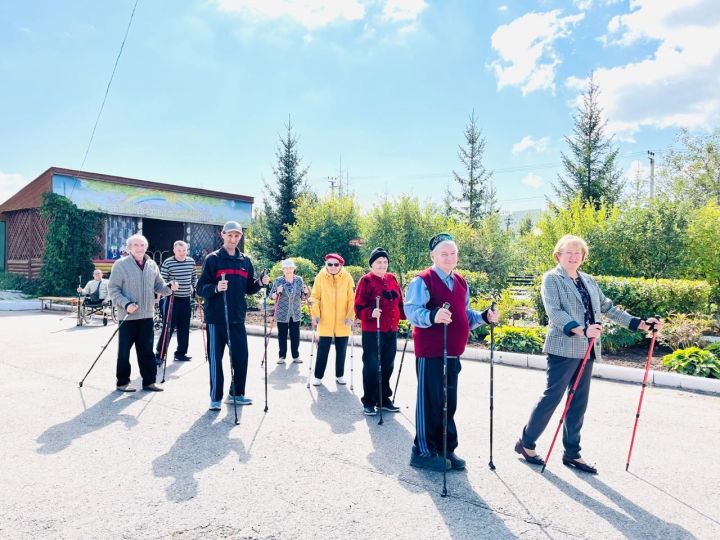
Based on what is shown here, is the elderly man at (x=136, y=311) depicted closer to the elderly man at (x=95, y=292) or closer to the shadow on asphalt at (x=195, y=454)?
the shadow on asphalt at (x=195, y=454)

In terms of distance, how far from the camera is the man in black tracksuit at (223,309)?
5973mm

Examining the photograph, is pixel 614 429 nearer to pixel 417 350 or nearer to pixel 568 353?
pixel 568 353

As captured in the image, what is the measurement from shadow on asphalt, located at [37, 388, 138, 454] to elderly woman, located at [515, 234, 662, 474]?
399 centimetres

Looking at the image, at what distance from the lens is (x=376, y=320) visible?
6.10m

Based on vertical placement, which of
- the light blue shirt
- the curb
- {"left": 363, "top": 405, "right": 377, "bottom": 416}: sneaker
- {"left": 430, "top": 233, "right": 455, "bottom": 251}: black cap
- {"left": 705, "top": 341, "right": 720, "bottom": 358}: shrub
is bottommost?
{"left": 363, "top": 405, "right": 377, "bottom": 416}: sneaker

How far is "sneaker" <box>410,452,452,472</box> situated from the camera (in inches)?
165

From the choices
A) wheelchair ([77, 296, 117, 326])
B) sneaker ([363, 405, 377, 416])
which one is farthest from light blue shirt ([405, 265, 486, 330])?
wheelchair ([77, 296, 117, 326])

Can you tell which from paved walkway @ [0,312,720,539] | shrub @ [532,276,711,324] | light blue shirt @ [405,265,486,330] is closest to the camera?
paved walkway @ [0,312,720,539]

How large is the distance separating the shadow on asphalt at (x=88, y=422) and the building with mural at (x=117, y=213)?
60.2 feet

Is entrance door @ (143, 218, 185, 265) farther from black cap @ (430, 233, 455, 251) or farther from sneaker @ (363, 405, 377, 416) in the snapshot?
black cap @ (430, 233, 455, 251)

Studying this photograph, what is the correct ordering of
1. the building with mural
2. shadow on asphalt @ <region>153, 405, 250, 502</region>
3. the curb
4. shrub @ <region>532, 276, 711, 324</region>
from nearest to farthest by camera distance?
shadow on asphalt @ <region>153, 405, 250, 502</region> < the curb < shrub @ <region>532, 276, 711, 324</region> < the building with mural

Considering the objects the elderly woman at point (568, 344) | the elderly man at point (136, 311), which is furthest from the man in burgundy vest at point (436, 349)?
the elderly man at point (136, 311)

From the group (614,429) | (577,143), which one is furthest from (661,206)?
(577,143)

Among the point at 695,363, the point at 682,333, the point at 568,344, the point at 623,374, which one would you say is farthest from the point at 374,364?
the point at 682,333
